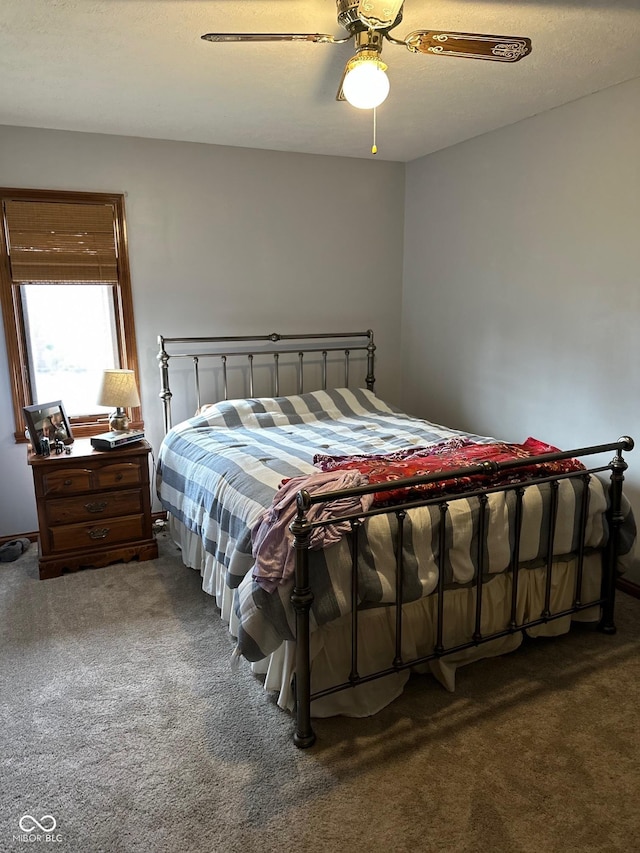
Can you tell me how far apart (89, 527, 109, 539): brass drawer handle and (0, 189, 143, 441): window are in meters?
0.70

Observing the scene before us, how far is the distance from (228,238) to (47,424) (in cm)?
161

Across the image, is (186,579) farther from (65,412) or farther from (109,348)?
(109,348)

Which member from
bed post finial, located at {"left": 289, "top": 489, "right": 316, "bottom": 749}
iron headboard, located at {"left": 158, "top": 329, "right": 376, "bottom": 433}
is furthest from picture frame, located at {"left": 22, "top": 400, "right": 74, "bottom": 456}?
bed post finial, located at {"left": 289, "top": 489, "right": 316, "bottom": 749}

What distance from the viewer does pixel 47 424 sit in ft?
11.1

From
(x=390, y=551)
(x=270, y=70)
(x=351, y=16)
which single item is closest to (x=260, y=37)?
(x=351, y=16)

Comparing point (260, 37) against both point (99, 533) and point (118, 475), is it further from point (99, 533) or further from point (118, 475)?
point (99, 533)

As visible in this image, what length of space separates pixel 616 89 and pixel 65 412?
3.28 m

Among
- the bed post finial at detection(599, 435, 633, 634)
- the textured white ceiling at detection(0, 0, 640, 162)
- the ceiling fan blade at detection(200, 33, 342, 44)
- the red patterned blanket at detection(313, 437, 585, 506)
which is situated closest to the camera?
the ceiling fan blade at detection(200, 33, 342, 44)

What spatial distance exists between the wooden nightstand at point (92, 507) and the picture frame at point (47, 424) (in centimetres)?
7

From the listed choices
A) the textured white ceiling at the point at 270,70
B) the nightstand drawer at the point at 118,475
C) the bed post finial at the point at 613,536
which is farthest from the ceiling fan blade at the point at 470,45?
the nightstand drawer at the point at 118,475

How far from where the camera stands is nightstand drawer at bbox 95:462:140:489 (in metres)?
3.36

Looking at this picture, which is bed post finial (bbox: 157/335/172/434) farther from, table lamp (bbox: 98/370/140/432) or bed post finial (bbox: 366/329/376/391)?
bed post finial (bbox: 366/329/376/391)

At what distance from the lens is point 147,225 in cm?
378

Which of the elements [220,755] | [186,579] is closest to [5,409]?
[186,579]
